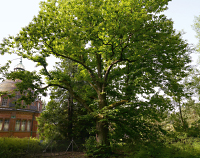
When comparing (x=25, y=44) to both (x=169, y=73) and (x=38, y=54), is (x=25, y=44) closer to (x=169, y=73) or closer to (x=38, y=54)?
(x=38, y=54)

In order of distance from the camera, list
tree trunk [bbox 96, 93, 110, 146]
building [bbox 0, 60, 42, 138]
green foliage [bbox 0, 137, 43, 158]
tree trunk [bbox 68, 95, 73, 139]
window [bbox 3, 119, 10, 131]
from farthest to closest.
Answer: building [bbox 0, 60, 42, 138]
window [bbox 3, 119, 10, 131]
tree trunk [bbox 68, 95, 73, 139]
green foliage [bbox 0, 137, 43, 158]
tree trunk [bbox 96, 93, 110, 146]

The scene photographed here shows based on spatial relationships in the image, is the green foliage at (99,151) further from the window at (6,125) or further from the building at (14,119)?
the window at (6,125)

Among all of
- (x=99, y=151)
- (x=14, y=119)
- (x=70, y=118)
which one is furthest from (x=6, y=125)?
(x=99, y=151)

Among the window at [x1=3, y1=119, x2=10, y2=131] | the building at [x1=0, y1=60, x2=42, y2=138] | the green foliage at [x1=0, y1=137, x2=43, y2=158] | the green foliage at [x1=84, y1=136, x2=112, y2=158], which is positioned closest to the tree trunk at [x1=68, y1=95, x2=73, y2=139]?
the green foliage at [x1=0, y1=137, x2=43, y2=158]

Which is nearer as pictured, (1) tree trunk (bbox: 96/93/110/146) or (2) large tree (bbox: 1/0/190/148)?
(2) large tree (bbox: 1/0/190/148)

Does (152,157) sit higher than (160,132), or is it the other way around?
(160,132)

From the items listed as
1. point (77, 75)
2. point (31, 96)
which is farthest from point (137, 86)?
point (31, 96)

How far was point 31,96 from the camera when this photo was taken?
12281 millimetres

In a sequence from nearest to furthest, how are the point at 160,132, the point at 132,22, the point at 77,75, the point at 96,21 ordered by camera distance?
1. the point at 132,22
2. the point at 96,21
3. the point at 160,132
4. the point at 77,75

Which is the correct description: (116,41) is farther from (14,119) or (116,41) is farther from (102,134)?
(14,119)

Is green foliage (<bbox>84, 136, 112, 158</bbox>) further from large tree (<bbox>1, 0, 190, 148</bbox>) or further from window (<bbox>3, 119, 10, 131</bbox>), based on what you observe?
window (<bbox>3, 119, 10, 131</bbox>)

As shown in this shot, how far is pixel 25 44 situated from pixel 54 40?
7.45 ft

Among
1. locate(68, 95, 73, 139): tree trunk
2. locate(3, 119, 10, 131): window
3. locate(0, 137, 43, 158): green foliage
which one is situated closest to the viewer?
locate(0, 137, 43, 158): green foliage

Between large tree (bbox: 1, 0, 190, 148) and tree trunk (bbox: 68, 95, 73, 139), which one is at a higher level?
large tree (bbox: 1, 0, 190, 148)
